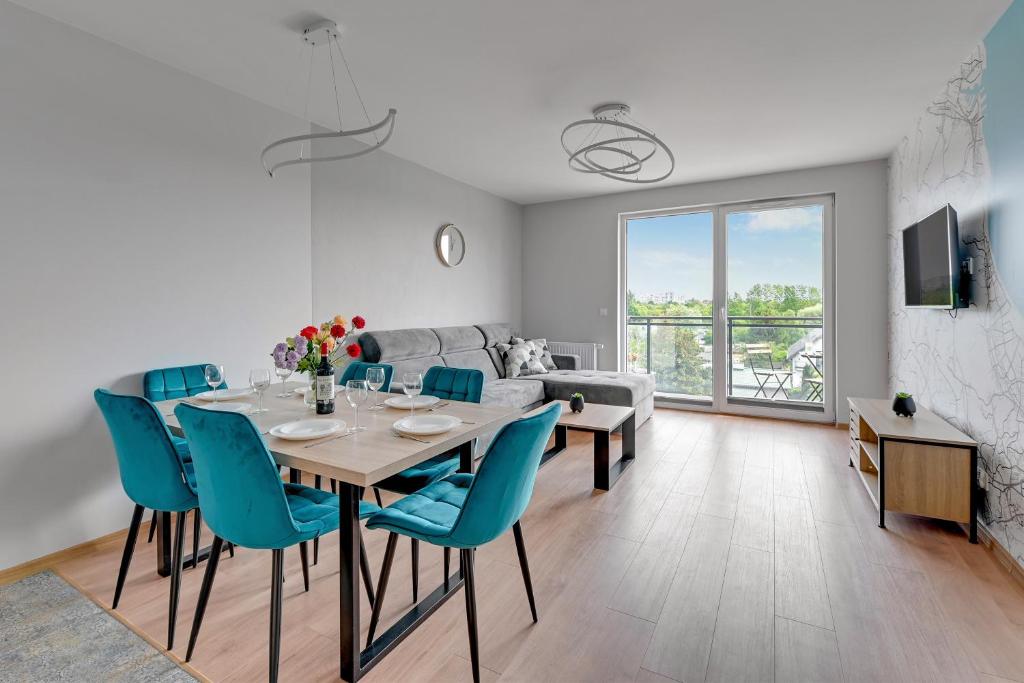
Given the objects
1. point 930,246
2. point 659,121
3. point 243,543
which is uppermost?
point 659,121

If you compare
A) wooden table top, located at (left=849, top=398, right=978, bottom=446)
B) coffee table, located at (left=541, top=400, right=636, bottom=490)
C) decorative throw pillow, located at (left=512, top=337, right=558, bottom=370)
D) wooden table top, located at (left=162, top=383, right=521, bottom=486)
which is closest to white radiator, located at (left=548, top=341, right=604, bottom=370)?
decorative throw pillow, located at (left=512, top=337, right=558, bottom=370)

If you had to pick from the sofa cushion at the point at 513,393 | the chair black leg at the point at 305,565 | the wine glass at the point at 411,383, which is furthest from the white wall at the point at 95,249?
the sofa cushion at the point at 513,393

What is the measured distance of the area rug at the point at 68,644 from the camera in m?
1.59

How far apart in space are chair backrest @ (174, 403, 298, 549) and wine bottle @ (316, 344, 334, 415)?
55 centimetres

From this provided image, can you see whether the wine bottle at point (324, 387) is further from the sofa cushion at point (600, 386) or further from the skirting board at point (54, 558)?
the sofa cushion at point (600, 386)

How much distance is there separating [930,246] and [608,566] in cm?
286

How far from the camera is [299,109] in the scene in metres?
3.34

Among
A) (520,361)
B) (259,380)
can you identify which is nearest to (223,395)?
(259,380)

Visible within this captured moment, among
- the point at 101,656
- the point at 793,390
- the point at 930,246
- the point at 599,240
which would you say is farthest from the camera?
the point at 599,240

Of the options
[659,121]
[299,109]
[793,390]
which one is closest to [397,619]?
[299,109]

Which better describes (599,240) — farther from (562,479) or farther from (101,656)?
(101,656)

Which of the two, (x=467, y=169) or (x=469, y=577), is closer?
(x=469, y=577)

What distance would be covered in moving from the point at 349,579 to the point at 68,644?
119cm

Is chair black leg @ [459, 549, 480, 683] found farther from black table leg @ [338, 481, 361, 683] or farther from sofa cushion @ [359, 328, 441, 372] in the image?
sofa cushion @ [359, 328, 441, 372]
